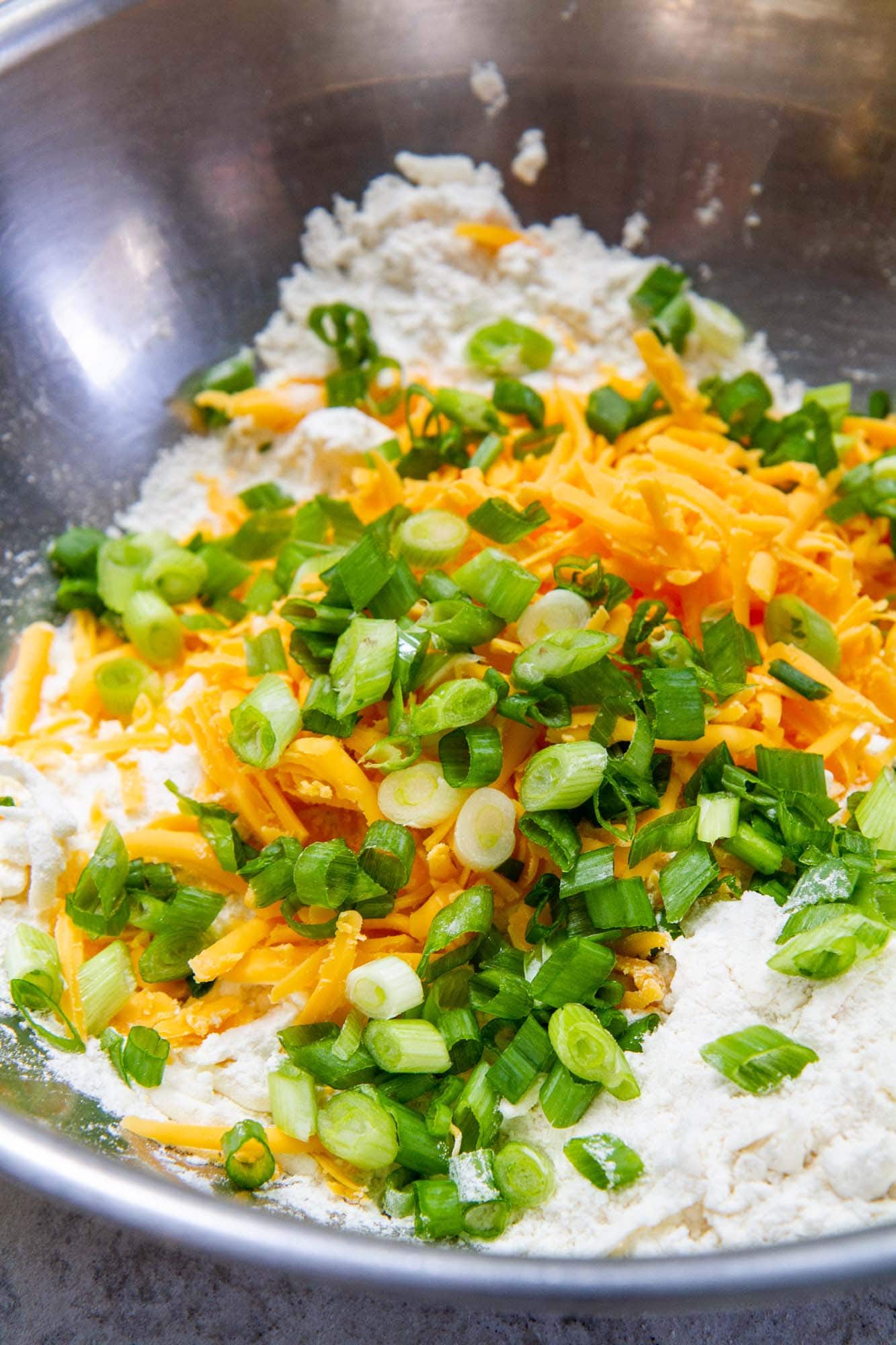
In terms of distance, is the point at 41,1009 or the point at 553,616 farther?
the point at 553,616

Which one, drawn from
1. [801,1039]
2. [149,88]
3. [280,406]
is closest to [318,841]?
Answer: [801,1039]

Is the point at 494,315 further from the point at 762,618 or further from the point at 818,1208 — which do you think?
the point at 818,1208

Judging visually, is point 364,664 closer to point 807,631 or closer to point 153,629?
point 153,629

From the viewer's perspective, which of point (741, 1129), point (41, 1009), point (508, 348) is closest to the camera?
point (741, 1129)

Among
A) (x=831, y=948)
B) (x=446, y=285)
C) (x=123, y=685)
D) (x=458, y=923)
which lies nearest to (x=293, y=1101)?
(x=458, y=923)

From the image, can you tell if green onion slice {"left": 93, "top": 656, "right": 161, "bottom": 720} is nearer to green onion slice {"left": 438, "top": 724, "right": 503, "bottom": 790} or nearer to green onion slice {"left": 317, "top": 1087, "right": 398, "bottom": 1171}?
green onion slice {"left": 438, "top": 724, "right": 503, "bottom": 790}
